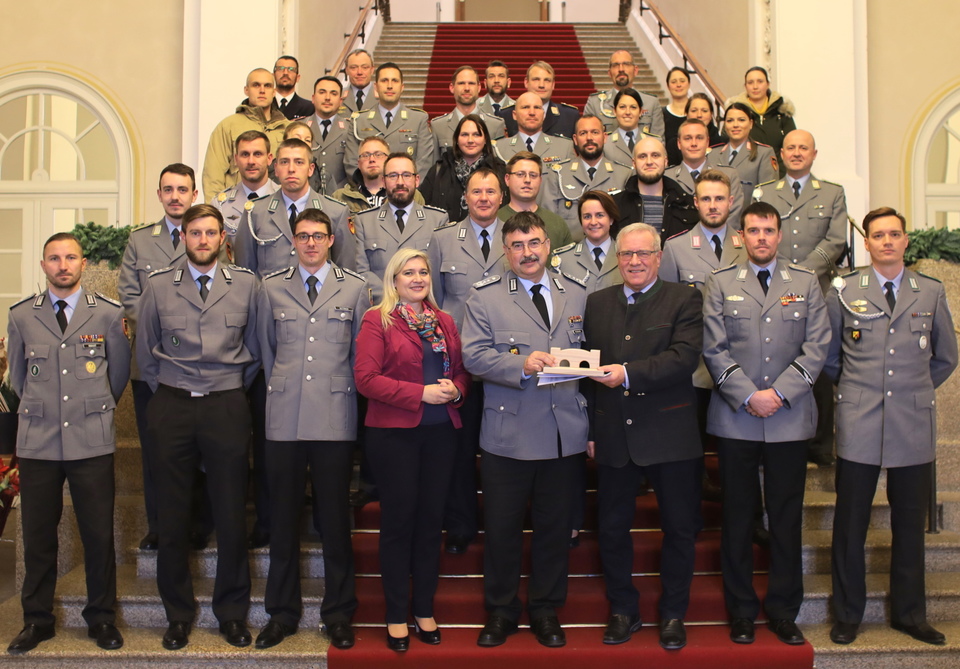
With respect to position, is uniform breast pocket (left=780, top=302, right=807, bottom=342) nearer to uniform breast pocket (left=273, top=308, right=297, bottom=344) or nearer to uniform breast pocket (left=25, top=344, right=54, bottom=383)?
uniform breast pocket (left=273, top=308, right=297, bottom=344)

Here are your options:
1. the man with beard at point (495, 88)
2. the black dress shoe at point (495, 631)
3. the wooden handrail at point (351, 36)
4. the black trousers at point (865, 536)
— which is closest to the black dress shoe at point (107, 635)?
the black dress shoe at point (495, 631)

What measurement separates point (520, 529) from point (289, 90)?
4502 mm

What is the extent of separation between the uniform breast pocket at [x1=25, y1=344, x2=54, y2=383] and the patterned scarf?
166 cm

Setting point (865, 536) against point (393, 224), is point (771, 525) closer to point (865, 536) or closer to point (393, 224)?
point (865, 536)

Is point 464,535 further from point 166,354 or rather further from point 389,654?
point 166,354

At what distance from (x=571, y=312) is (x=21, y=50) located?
7.57 m

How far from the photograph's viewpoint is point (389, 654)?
3.81 metres

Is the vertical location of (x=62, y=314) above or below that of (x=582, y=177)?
below

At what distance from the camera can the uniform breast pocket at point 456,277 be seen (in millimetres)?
4500

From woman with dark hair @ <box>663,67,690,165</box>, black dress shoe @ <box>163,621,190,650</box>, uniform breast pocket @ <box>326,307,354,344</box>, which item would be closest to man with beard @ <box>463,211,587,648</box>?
uniform breast pocket @ <box>326,307,354,344</box>

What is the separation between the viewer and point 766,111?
6.71 metres

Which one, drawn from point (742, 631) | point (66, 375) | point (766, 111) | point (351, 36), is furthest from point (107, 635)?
point (351, 36)

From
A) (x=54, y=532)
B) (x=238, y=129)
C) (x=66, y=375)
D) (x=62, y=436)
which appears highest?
(x=238, y=129)

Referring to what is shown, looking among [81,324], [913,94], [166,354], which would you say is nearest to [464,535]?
[166,354]
